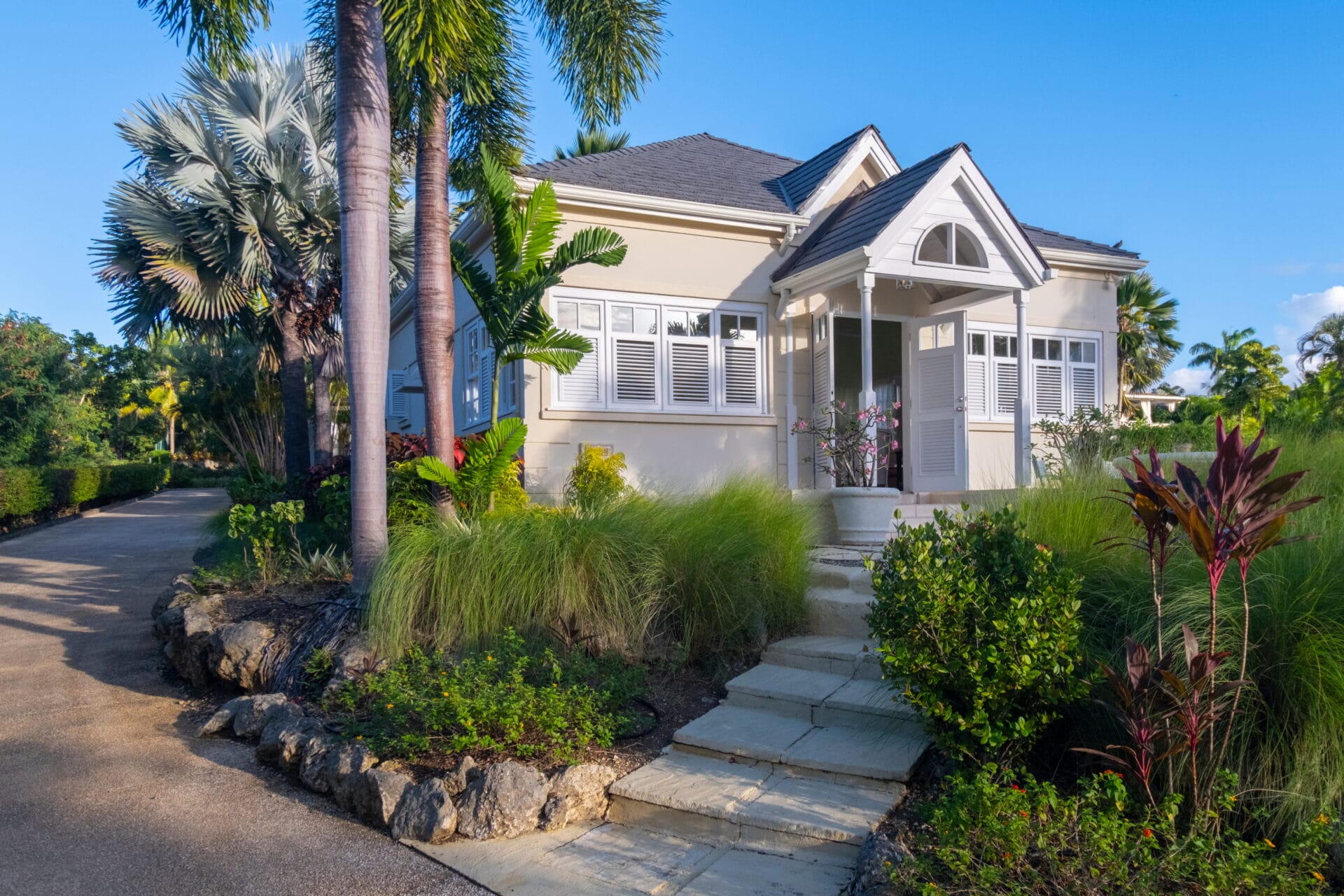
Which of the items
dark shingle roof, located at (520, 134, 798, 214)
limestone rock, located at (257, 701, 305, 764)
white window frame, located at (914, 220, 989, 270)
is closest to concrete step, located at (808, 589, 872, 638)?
limestone rock, located at (257, 701, 305, 764)

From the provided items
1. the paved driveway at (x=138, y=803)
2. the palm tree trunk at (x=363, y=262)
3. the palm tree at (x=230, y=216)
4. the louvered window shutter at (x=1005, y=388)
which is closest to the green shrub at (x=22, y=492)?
the palm tree at (x=230, y=216)

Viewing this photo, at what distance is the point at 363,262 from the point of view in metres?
7.08

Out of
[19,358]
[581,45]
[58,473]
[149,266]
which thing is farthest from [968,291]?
[19,358]

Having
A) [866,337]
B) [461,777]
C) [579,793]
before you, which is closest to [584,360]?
[866,337]

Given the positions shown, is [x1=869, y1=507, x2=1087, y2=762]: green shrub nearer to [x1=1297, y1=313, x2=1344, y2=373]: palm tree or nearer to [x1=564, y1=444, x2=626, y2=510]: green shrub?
[x1=564, y1=444, x2=626, y2=510]: green shrub

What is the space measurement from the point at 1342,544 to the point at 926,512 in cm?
613

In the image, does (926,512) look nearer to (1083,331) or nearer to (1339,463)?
(1339,463)

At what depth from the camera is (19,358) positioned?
70.8 feet

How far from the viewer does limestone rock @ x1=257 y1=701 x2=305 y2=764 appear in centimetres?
546

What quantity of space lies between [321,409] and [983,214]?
1170 centimetres

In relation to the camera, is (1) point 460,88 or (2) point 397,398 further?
(2) point 397,398

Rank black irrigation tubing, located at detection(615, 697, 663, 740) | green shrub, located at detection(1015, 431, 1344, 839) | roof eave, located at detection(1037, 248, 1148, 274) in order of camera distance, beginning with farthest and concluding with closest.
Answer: roof eave, located at detection(1037, 248, 1148, 274), black irrigation tubing, located at detection(615, 697, 663, 740), green shrub, located at detection(1015, 431, 1344, 839)

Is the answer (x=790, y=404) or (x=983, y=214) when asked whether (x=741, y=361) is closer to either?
(x=790, y=404)

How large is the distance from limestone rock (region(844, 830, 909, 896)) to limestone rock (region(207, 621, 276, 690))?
4.98 m
